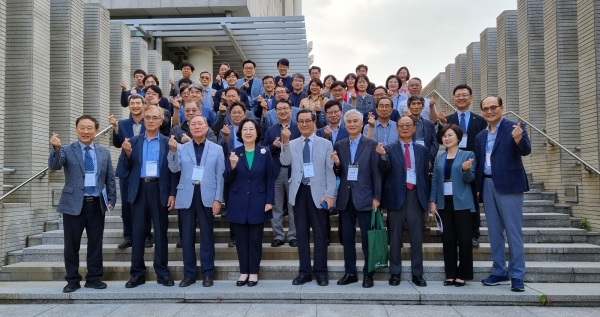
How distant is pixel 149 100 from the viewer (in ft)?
22.5

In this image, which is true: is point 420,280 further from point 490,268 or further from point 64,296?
point 64,296

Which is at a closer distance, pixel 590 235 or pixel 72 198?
pixel 72 198

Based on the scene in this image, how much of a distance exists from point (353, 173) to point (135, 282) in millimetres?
2941

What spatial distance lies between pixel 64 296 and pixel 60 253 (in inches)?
51.6

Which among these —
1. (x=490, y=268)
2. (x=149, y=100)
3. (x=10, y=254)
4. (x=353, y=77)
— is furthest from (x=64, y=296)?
(x=353, y=77)

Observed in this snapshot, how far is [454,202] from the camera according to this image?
210 inches

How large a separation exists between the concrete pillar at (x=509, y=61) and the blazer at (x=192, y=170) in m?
6.72

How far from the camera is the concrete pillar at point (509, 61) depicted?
376 inches

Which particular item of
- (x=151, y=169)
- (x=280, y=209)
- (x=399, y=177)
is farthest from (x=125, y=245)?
(x=399, y=177)

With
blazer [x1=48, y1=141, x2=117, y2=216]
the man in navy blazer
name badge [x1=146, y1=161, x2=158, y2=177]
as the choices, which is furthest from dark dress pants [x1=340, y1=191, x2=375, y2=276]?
blazer [x1=48, y1=141, x2=117, y2=216]

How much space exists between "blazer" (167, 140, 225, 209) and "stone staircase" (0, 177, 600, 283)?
3.16 ft

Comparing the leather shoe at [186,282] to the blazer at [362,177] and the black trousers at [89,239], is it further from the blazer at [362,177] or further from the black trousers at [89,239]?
the blazer at [362,177]

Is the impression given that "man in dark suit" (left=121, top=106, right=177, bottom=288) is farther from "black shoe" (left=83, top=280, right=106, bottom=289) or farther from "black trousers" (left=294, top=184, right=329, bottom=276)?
"black trousers" (left=294, top=184, right=329, bottom=276)

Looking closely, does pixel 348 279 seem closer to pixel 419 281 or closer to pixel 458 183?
pixel 419 281
